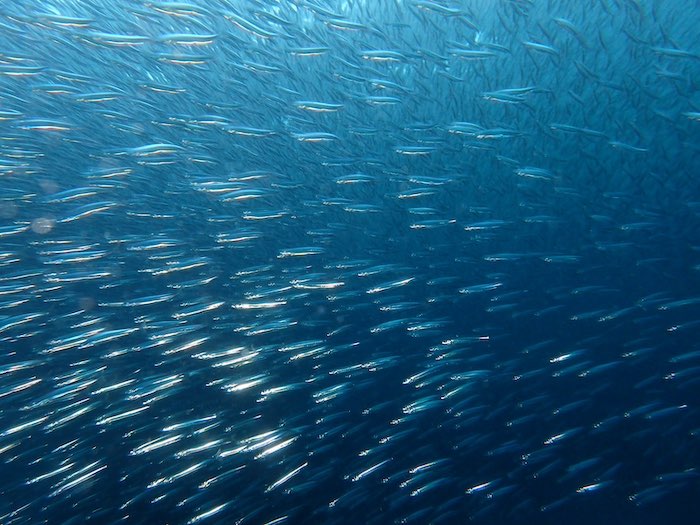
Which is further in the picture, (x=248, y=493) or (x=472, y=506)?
(x=472, y=506)

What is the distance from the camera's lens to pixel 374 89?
9.75 metres

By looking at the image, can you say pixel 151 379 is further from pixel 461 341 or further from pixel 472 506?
pixel 472 506

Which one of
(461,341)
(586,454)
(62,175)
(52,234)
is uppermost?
(62,175)

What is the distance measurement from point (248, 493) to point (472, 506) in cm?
292

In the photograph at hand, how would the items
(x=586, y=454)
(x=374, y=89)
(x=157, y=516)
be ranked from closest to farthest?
(x=157, y=516)
(x=586, y=454)
(x=374, y=89)

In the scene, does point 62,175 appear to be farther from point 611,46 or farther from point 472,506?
point 611,46

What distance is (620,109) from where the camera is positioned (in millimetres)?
9523

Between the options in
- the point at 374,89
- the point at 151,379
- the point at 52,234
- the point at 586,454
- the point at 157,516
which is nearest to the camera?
the point at 151,379

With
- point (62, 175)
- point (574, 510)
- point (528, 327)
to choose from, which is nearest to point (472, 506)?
point (574, 510)

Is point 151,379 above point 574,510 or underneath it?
above

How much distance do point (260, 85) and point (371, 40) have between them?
94.4 inches

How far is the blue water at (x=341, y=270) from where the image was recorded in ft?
17.9

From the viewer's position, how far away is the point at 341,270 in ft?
21.2

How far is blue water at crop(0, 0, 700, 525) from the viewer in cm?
544
